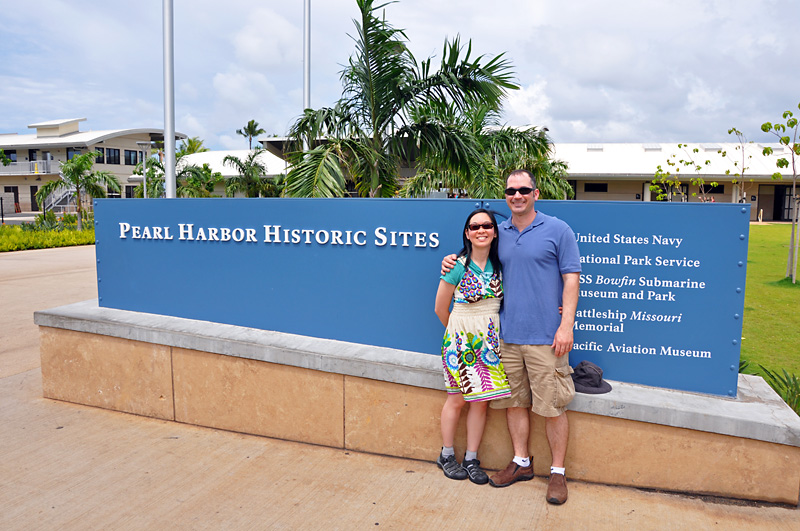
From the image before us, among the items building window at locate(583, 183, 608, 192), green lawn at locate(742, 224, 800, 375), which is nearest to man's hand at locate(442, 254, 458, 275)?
green lawn at locate(742, 224, 800, 375)

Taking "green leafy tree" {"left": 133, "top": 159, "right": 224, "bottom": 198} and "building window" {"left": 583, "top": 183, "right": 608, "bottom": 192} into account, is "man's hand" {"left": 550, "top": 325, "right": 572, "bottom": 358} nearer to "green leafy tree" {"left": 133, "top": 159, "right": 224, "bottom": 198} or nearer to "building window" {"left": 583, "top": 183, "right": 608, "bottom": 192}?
"green leafy tree" {"left": 133, "top": 159, "right": 224, "bottom": 198}

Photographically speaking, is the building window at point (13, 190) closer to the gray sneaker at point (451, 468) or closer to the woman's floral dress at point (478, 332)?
the gray sneaker at point (451, 468)

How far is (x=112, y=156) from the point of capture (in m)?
47.4

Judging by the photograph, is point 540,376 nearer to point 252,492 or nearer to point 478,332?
point 478,332

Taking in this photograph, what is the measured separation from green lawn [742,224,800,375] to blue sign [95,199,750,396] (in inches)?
114

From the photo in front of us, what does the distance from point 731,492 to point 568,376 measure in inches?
42.1

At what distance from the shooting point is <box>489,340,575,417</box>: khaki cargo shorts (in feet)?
10.8

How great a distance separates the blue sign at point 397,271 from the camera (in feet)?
11.4

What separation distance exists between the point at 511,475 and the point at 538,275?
118 cm

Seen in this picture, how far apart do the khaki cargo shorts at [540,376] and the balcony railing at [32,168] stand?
172 feet

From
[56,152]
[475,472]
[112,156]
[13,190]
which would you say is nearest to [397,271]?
[475,472]

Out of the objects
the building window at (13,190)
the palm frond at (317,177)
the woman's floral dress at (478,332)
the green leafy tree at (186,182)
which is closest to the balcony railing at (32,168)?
the building window at (13,190)

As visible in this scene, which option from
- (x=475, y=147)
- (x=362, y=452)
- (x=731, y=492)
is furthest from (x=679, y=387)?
(x=475, y=147)

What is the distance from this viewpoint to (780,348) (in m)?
6.91
